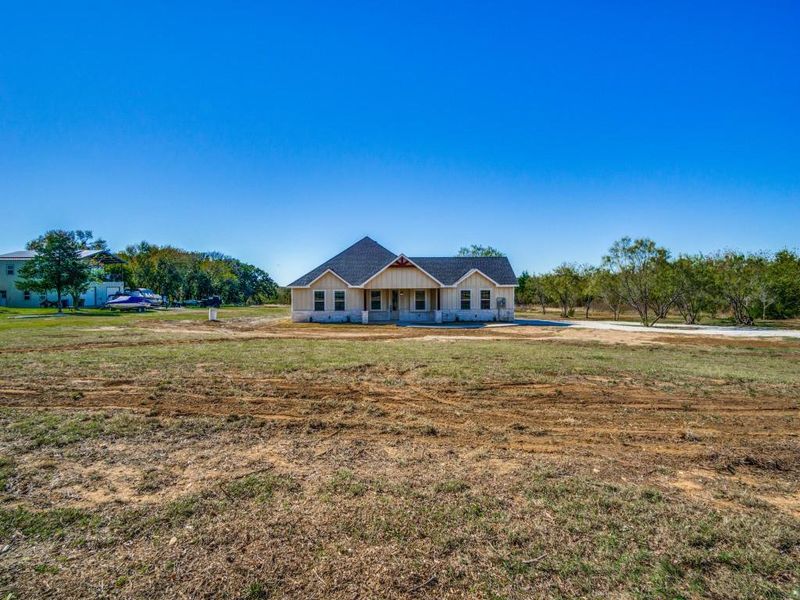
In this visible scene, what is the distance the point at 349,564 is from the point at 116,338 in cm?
1790

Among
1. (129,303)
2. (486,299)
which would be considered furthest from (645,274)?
(129,303)

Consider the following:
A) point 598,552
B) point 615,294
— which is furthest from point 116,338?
point 615,294

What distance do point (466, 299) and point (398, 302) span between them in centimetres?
513

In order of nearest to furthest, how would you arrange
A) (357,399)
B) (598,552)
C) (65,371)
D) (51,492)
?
(598,552)
(51,492)
(357,399)
(65,371)

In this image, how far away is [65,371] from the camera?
9.76 metres

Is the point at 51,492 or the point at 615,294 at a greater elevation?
the point at 615,294

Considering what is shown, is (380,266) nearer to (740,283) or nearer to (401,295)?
(401,295)

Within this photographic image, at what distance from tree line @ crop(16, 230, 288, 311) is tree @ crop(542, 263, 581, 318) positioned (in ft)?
145

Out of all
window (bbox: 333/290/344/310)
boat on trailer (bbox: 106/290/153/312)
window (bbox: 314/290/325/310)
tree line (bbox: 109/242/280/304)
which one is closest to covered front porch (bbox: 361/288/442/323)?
window (bbox: 333/290/344/310)

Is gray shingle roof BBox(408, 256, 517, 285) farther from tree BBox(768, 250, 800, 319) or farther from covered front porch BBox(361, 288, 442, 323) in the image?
tree BBox(768, 250, 800, 319)

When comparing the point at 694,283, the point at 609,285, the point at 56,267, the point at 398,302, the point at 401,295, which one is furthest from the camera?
the point at 56,267

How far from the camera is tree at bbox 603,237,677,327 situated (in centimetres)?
2831

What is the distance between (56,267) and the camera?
36000mm

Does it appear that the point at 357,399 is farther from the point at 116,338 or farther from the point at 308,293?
the point at 308,293
